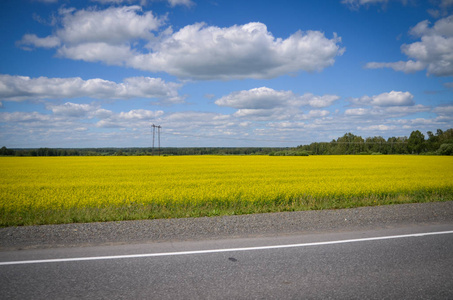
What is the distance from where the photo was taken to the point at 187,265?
5.08 m

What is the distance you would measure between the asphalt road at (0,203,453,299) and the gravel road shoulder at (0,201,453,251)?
24cm

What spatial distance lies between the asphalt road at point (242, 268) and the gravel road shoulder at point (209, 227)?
0.77 ft

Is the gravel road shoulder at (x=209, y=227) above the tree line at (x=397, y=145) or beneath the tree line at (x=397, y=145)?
beneath

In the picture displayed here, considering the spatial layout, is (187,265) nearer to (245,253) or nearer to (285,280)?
(245,253)

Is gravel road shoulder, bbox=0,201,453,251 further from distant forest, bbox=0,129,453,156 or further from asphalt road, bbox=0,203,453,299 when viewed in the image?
distant forest, bbox=0,129,453,156

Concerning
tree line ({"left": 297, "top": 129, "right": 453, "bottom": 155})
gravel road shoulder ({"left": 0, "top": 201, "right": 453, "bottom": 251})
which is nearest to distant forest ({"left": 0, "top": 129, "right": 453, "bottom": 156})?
tree line ({"left": 297, "top": 129, "right": 453, "bottom": 155})

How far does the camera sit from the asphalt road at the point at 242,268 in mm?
4129

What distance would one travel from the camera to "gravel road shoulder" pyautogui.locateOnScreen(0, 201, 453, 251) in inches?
267

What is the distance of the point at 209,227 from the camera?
25.7 ft

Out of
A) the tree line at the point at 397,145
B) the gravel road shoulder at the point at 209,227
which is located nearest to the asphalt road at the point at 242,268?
the gravel road shoulder at the point at 209,227

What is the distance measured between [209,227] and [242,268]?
299cm

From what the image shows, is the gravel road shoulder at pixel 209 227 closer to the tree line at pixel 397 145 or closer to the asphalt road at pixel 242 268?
the asphalt road at pixel 242 268

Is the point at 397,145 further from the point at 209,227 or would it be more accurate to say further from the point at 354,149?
the point at 209,227

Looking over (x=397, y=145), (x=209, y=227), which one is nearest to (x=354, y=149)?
(x=397, y=145)
